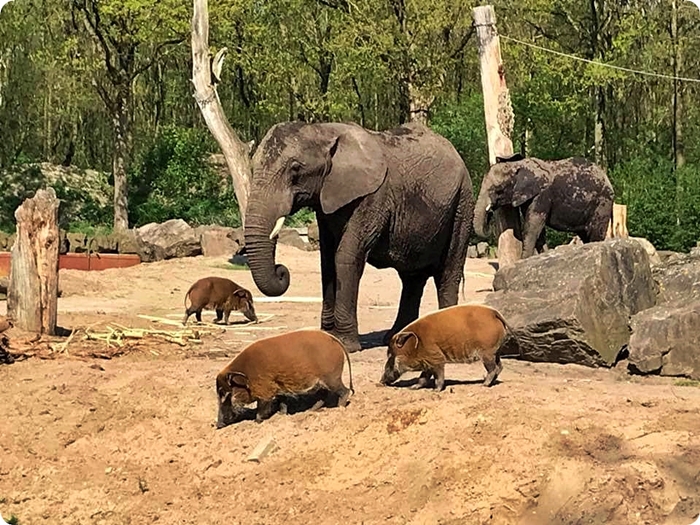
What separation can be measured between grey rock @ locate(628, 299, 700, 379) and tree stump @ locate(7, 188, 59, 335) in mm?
5743

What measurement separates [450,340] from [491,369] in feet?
1.31

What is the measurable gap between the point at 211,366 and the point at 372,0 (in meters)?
26.0

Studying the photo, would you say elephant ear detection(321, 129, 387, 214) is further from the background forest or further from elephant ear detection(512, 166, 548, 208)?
the background forest

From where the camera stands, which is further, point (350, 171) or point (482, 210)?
point (482, 210)

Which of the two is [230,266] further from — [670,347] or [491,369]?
[491,369]

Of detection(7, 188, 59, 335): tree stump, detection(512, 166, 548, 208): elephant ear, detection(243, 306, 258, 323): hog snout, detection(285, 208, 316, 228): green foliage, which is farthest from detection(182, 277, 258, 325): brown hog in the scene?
detection(285, 208, 316, 228): green foliage

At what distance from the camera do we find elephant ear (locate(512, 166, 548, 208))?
17.0 m

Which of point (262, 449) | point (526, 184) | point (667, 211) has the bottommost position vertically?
point (262, 449)

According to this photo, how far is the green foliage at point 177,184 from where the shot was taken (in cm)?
3234

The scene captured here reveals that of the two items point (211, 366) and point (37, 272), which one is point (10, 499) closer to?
point (211, 366)

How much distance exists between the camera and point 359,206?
32.7 feet

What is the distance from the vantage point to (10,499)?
313 inches

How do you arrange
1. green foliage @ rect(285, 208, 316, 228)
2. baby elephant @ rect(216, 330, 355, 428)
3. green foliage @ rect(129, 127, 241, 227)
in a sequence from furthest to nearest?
green foliage @ rect(129, 127, 241, 227)
green foliage @ rect(285, 208, 316, 228)
baby elephant @ rect(216, 330, 355, 428)

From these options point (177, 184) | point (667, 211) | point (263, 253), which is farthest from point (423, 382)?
→ point (177, 184)
